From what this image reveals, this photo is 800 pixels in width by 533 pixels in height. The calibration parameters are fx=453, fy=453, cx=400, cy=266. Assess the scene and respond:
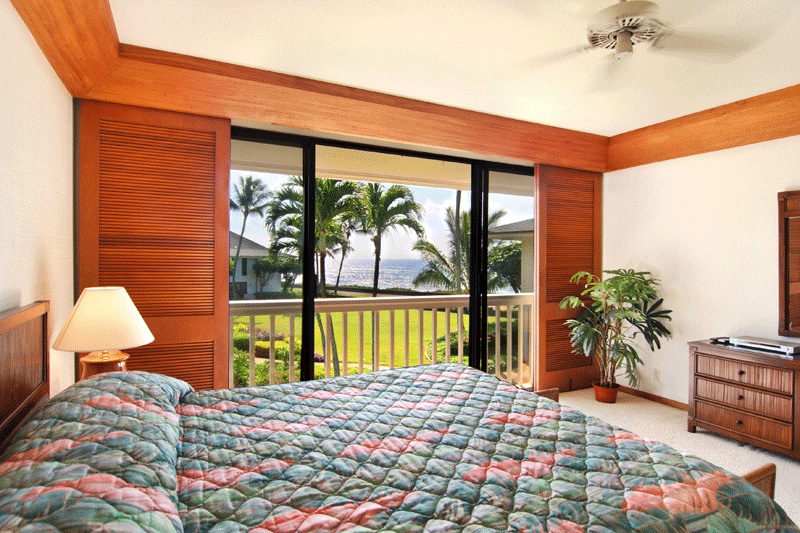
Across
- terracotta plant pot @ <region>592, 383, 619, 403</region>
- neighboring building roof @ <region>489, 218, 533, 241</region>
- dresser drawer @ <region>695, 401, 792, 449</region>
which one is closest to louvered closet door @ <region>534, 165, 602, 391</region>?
neighboring building roof @ <region>489, 218, 533, 241</region>

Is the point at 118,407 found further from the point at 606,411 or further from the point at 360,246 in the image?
the point at 606,411

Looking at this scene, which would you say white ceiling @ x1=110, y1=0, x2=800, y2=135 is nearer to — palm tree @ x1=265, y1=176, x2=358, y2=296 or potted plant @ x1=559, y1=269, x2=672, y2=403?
palm tree @ x1=265, y1=176, x2=358, y2=296

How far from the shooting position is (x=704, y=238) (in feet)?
12.3

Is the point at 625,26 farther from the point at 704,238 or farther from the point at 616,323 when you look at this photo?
the point at 616,323

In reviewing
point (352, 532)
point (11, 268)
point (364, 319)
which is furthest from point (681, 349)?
point (11, 268)

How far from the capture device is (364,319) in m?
4.31

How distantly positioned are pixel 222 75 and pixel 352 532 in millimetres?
2682

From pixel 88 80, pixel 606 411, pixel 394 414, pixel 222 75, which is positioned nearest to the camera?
pixel 394 414

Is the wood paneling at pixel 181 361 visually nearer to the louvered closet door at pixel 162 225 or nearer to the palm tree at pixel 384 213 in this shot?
the louvered closet door at pixel 162 225

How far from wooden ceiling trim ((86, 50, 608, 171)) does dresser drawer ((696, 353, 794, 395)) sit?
2.08 meters

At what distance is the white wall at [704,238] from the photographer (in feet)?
10.9

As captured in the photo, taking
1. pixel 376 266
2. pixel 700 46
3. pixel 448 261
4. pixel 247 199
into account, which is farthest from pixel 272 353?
pixel 700 46

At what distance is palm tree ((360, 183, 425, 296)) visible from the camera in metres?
4.55

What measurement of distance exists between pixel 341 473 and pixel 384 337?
3.07 m
